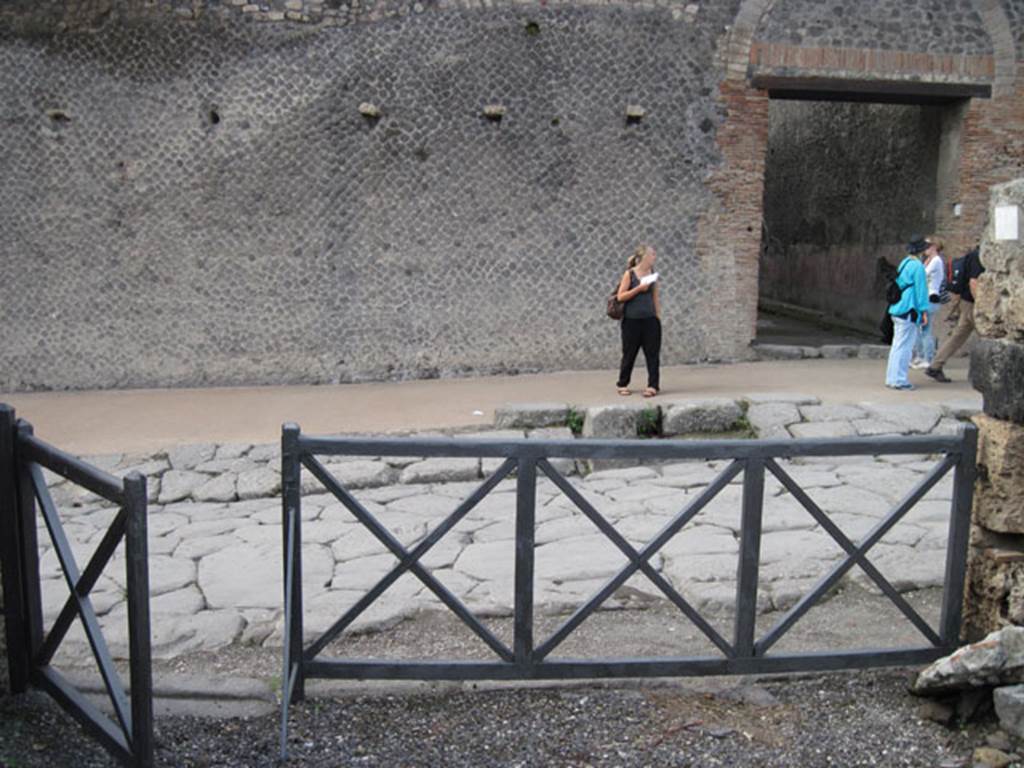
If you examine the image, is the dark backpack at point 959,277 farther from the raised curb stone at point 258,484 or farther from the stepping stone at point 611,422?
the raised curb stone at point 258,484

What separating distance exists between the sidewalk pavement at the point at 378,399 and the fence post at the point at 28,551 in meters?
3.65

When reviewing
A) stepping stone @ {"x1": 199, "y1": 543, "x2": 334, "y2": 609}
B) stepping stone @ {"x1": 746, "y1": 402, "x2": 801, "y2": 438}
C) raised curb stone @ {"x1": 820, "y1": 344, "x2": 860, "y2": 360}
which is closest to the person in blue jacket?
stepping stone @ {"x1": 746, "y1": 402, "x2": 801, "y2": 438}

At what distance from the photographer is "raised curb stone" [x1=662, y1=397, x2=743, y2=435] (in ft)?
22.1

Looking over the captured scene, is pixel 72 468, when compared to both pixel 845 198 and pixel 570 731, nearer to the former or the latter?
pixel 570 731

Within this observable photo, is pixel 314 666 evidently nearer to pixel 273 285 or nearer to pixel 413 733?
pixel 413 733

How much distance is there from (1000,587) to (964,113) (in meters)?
8.31

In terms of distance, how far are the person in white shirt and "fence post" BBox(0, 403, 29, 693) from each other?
8101mm

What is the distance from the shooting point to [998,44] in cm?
973

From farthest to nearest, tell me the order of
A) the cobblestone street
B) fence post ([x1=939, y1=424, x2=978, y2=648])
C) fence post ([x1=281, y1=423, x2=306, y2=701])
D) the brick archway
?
the brick archway
the cobblestone street
fence post ([x1=939, y1=424, x2=978, y2=648])
fence post ([x1=281, y1=423, x2=306, y2=701])

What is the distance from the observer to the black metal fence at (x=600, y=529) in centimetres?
298

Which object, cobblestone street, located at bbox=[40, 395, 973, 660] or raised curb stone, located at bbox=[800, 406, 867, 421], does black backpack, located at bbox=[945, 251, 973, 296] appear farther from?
raised curb stone, located at bbox=[800, 406, 867, 421]

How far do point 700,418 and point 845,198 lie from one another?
840 cm

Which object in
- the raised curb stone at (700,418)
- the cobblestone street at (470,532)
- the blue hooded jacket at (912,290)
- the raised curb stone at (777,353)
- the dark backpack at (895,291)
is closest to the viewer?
the cobblestone street at (470,532)

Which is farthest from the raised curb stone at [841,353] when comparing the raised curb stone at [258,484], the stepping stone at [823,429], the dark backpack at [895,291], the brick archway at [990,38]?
the raised curb stone at [258,484]
